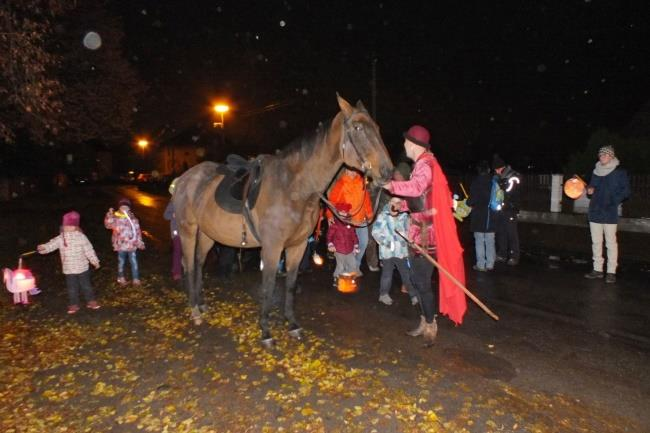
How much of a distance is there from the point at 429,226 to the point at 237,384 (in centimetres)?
258

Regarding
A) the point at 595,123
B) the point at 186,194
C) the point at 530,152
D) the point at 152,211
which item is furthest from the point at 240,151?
the point at 186,194

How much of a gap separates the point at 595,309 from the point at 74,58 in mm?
16243

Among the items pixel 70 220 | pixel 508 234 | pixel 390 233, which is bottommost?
pixel 508 234

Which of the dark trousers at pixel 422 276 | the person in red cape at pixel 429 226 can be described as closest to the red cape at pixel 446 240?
the person in red cape at pixel 429 226

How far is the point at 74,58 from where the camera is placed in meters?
14.8

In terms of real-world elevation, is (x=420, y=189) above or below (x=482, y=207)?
above

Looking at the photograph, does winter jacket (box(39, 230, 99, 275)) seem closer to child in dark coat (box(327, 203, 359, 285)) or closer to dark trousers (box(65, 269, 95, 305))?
dark trousers (box(65, 269, 95, 305))

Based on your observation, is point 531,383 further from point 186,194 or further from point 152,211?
point 152,211

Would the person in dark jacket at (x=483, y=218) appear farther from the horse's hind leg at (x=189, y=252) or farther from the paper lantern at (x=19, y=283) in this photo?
the paper lantern at (x=19, y=283)

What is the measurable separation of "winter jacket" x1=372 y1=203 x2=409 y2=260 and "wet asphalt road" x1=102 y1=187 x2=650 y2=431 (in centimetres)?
87

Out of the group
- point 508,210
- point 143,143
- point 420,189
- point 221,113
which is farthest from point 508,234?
point 143,143

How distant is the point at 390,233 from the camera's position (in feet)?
20.8

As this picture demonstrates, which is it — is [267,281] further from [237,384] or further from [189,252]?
[189,252]

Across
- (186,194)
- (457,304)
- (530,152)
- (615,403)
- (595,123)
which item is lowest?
(615,403)
